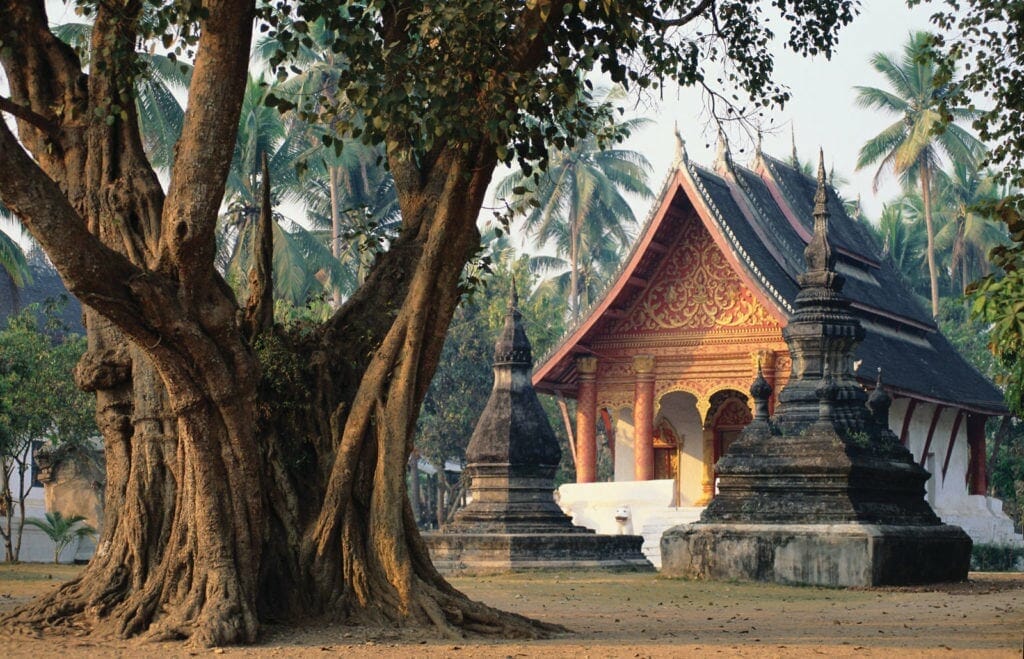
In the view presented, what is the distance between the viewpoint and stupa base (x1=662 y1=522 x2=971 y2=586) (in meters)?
15.6

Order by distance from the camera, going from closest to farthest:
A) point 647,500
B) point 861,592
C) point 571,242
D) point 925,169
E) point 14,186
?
point 14,186 < point 861,592 < point 647,500 < point 925,169 < point 571,242

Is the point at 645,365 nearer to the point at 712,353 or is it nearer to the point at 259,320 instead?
the point at 712,353

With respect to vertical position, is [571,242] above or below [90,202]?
above

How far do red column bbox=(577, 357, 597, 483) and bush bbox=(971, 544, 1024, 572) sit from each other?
7.09m

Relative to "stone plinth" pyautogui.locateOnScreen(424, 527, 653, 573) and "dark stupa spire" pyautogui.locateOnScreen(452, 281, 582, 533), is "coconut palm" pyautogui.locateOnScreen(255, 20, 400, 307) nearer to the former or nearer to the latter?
"dark stupa spire" pyautogui.locateOnScreen(452, 281, 582, 533)

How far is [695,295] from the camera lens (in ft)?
86.8

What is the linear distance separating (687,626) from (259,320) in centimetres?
373

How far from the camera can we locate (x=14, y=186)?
7.71 meters

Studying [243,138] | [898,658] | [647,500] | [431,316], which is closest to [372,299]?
[431,316]

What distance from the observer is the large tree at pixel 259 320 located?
846cm

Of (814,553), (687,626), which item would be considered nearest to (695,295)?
(814,553)

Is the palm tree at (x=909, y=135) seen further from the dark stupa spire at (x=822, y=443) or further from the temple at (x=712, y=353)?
the dark stupa spire at (x=822, y=443)

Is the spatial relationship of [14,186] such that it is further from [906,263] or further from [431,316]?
[906,263]

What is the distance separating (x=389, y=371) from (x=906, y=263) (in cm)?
4967
